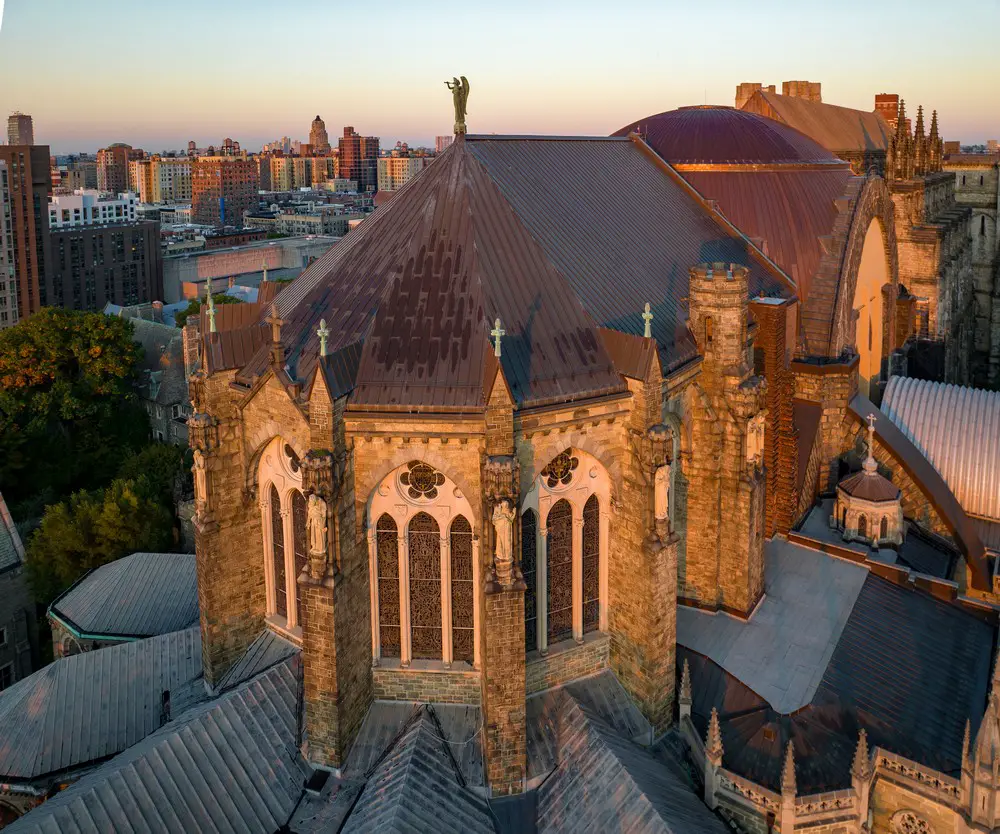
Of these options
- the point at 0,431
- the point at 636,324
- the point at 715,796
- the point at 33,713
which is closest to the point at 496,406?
the point at 636,324

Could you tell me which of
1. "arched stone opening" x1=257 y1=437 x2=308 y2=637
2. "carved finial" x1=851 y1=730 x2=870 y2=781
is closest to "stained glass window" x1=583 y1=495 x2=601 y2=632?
"carved finial" x1=851 y1=730 x2=870 y2=781

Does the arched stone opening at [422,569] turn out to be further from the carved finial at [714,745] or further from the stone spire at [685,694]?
the carved finial at [714,745]

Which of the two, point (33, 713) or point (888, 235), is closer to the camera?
point (33, 713)

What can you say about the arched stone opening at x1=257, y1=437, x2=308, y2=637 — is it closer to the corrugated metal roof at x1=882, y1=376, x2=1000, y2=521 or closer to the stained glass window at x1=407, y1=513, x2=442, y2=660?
the stained glass window at x1=407, y1=513, x2=442, y2=660

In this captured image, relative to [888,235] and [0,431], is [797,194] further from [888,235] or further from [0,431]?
[0,431]

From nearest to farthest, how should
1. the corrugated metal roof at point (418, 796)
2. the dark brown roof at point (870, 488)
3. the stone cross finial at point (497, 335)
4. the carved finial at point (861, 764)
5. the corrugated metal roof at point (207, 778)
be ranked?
the corrugated metal roof at point (207, 778), the corrugated metal roof at point (418, 796), the stone cross finial at point (497, 335), the carved finial at point (861, 764), the dark brown roof at point (870, 488)

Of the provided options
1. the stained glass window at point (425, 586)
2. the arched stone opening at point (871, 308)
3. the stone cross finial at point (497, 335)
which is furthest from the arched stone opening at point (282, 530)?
the arched stone opening at point (871, 308)

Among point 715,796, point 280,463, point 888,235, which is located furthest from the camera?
point 888,235
